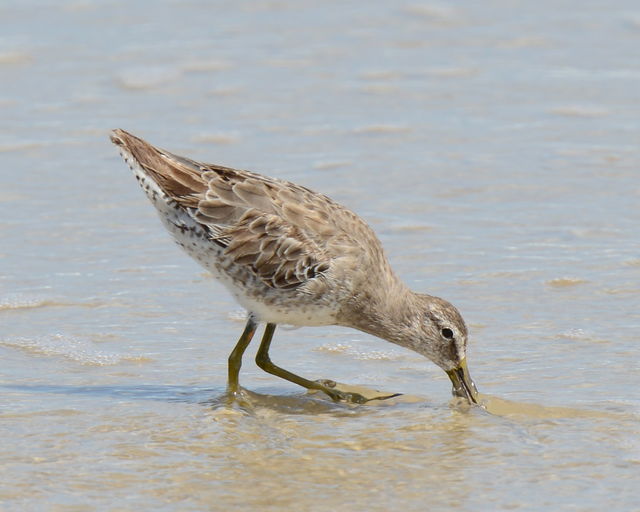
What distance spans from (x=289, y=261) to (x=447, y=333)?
1.00 metres

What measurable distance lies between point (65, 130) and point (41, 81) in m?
1.64

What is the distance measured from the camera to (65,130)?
12.6 m

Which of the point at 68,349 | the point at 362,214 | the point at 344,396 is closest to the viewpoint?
the point at 344,396

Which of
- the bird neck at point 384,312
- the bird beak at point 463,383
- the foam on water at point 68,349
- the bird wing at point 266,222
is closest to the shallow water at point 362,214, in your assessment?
the foam on water at point 68,349

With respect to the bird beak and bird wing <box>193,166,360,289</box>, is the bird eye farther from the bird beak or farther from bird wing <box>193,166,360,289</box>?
bird wing <box>193,166,360,289</box>

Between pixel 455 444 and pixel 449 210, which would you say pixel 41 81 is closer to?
pixel 449 210

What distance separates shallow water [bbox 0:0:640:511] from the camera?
6520 mm

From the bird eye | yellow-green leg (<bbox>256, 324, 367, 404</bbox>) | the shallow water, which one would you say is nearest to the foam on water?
the shallow water

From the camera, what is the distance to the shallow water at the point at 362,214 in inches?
257

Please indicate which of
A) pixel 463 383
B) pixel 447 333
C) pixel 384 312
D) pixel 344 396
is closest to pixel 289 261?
pixel 384 312

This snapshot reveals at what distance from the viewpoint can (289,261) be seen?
7.71m

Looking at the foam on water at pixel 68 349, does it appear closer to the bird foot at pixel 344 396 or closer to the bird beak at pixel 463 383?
the bird foot at pixel 344 396

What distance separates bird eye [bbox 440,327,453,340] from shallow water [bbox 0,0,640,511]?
1.06 ft

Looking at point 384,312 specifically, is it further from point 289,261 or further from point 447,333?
point 289,261
